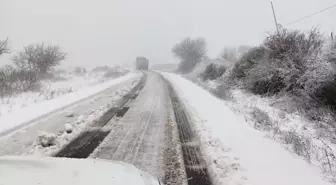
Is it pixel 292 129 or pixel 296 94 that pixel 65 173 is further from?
pixel 296 94

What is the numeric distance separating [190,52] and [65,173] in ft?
150

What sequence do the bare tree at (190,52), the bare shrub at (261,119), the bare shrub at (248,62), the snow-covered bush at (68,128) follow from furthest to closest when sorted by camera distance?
the bare tree at (190,52)
the bare shrub at (248,62)
the bare shrub at (261,119)
the snow-covered bush at (68,128)

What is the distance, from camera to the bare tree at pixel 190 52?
47.0 m

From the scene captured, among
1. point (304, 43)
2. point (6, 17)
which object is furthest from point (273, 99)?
point (6, 17)

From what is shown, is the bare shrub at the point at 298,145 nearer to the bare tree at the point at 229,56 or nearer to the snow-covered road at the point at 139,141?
the snow-covered road at the point at 139,141

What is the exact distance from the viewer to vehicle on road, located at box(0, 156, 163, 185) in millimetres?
2043

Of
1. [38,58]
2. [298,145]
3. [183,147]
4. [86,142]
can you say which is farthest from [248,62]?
[38,58]

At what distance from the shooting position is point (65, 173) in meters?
2.26

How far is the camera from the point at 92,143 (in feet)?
19.5

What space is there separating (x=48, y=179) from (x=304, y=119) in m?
9.06

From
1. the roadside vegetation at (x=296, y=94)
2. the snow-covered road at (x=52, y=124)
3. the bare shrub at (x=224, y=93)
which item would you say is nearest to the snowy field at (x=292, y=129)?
the roadside vegetation at (x=296, y=94)

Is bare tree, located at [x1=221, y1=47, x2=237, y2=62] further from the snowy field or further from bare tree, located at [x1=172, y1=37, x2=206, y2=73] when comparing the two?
the snowy field

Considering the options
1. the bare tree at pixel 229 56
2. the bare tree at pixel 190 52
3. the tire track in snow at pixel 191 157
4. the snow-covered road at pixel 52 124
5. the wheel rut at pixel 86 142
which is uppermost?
the bare tree at pixel 190 52

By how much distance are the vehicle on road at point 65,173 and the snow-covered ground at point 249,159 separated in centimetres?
228
